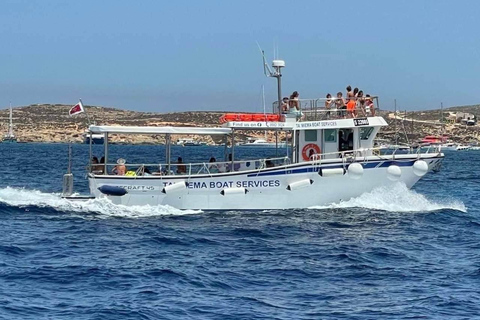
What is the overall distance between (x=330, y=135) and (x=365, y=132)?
125cm

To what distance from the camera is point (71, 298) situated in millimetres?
15914

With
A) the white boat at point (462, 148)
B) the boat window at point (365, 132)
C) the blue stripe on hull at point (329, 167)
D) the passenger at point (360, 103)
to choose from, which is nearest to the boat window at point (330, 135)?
the boat window at point (365, 132)

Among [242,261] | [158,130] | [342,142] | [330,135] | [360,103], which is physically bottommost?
[242,261]

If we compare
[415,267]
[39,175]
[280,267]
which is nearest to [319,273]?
[280,267]

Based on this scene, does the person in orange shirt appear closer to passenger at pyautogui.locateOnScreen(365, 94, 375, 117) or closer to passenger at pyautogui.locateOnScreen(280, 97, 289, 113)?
passenger at pyautogui.locateOnScreen(365, 94, 375, 117)

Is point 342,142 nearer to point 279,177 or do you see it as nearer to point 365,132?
point 365,132

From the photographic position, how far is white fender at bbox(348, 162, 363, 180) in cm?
2770

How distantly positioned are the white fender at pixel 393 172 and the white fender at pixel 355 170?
3.23ft

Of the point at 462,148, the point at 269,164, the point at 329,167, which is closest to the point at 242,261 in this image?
the point at 329,167

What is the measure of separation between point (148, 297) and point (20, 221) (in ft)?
39.9

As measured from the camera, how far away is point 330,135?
29.4 m

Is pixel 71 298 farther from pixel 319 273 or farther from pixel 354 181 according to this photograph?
pixel 354 181

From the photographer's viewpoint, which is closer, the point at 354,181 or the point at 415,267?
the point at 415,267

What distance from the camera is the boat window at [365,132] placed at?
95.5ft
